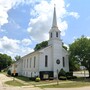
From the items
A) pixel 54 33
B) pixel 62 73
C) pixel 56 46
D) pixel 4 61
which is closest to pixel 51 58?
pixel 56 46

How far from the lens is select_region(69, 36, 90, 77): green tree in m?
47.2

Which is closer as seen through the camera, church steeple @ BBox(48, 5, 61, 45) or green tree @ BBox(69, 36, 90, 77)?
green tree @ BBox(69, 36, 90, 77)

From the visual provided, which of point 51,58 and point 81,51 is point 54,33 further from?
point 81,51

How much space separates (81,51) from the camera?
156 ft

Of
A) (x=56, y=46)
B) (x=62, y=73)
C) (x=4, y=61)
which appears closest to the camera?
(x=62, y=73)

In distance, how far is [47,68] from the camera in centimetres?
4784

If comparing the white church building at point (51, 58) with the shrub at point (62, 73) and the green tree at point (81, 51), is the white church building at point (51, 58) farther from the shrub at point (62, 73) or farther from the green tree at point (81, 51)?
the green tree at point (81, 51)

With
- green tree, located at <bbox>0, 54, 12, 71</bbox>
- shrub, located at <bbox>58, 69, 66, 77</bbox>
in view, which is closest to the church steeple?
shrub, located at <bbox>58, 69, 66, 77</bbox>

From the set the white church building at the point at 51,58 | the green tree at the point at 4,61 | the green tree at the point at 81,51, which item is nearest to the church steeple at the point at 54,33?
the white church building at the point at 51,58

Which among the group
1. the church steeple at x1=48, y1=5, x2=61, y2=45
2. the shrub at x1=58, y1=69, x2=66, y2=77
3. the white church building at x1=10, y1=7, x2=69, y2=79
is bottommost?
the shrub at x1=58, y1=69, x2=66, y2=77

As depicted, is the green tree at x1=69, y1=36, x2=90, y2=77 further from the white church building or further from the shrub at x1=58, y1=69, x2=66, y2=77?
the shrub at x1=58, y1=69, x2=66, y2=77

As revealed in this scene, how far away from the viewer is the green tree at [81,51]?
4716cm

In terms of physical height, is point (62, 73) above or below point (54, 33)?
below

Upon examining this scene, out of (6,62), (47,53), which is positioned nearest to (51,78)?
(47,53)
